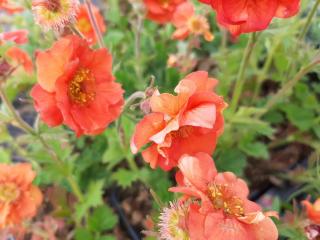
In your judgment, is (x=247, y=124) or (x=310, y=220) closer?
(x=310, y=220)

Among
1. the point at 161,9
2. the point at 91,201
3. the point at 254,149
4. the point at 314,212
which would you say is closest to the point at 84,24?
the point at 161,9

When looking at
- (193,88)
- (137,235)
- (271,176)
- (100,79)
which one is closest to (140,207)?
(137,235)

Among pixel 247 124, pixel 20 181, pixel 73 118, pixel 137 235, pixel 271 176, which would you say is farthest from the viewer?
pixel 271 176

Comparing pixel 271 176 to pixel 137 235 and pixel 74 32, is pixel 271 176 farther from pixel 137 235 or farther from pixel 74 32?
pixel 74 32

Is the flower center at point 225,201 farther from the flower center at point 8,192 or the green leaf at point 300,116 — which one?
the green leaf at point 300,116

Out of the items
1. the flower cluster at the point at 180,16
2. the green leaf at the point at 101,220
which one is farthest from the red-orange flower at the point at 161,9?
the green leaf at the point at 101,220

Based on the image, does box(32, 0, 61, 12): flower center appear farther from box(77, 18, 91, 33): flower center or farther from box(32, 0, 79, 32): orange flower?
box(77, 18, 91, 33): flower center

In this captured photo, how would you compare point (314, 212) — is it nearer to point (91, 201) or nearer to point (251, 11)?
point (251, 11)
